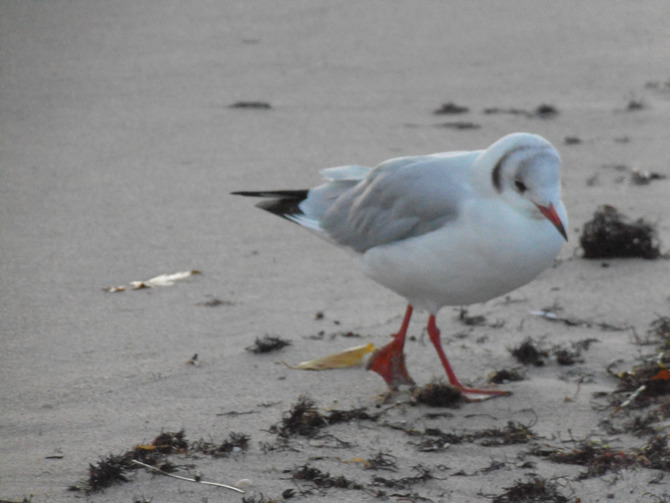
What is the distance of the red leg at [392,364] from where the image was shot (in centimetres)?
434

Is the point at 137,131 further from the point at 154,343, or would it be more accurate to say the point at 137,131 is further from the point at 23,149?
the point at 154,343

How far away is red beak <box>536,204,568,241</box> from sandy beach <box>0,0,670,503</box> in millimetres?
758

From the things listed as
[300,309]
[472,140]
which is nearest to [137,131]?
[472,140]

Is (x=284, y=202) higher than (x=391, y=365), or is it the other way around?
(x=284, y=202)

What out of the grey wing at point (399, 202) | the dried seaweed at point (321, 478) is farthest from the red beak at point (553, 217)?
the dried seaweed at point (321, 478)

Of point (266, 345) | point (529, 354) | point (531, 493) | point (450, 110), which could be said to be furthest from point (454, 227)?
point (450, 110)

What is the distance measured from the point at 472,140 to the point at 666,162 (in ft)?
4.56

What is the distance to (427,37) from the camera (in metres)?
10.4

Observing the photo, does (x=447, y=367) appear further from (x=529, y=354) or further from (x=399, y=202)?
(x=399, y=202)

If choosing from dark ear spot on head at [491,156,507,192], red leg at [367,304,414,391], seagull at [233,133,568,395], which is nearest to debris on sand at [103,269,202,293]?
seagull at [233,133,568,395]

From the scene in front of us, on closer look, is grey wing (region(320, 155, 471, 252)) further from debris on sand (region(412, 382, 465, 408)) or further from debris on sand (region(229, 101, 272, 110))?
debris on sand (region(229, 101, 272, 110))

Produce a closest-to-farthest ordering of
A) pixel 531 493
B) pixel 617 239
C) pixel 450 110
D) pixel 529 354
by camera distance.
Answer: pixel 531 493 → pixel 529 354 → pixel 617 239 → pixel 450 110

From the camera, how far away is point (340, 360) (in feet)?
15.0

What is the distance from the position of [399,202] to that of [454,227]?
1.39ft
